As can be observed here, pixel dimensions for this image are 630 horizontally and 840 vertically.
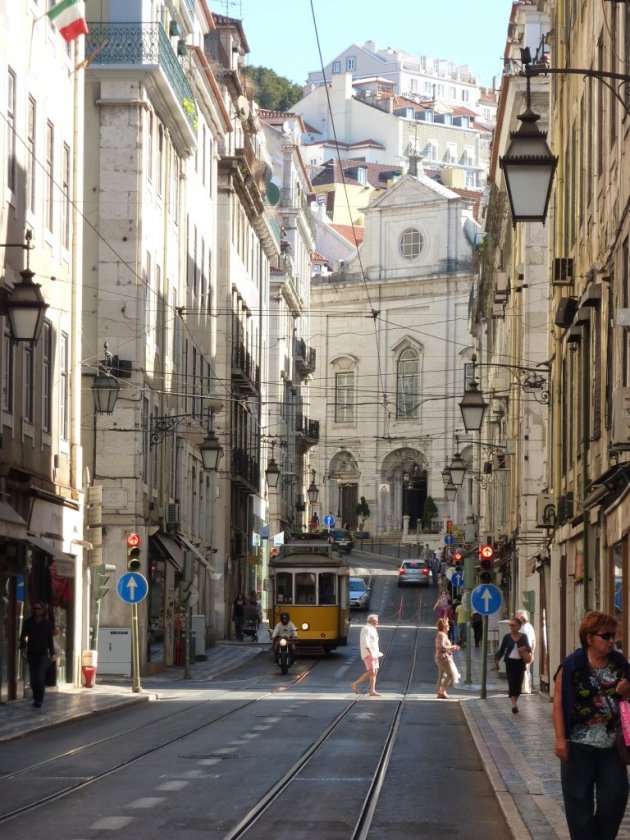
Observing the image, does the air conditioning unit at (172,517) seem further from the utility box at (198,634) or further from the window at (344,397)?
the window at (344,397)

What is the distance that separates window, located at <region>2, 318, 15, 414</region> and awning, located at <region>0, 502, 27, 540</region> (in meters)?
1.85

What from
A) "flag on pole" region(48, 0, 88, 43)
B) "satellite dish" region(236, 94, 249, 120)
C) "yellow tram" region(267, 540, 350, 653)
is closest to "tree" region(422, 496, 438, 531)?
"satellite dish" region(236, 94, 249, 120)

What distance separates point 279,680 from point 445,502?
68.7 meters

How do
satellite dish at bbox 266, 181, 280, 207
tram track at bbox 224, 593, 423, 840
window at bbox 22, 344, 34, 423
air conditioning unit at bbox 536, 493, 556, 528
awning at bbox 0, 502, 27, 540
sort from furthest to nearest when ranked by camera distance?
satellite dish at bbox 266, 181, 280, 207
air conditioning unit at bbox 536, 493, 556, 528
window at bbox 22, 344, 34, 423
awning at bbox 0, 502, 27, 540
tram track at bbox 224, 593, 423, 840

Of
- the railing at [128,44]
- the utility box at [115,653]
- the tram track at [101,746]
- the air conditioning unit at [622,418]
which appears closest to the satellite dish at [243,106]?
the railing at [128,44]

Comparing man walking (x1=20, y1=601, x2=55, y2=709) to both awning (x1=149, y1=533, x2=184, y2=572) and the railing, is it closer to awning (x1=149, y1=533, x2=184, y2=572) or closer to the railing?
awning (x1=149, y1=533, x2=184, y2=572)

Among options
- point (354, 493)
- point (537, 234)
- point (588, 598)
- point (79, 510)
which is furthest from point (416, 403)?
point (588, 598)

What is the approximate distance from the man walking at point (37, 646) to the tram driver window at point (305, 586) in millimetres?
22167

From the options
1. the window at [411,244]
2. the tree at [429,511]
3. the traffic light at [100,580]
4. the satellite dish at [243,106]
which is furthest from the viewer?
→ the window at [411,244]

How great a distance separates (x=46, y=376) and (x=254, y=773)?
1621 centimetres

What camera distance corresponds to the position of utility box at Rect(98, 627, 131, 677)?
39562 mm

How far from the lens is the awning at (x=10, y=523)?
26.4m

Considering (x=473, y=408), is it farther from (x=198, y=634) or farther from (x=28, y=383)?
(x=198, y=634)

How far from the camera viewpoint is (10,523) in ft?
88.4
